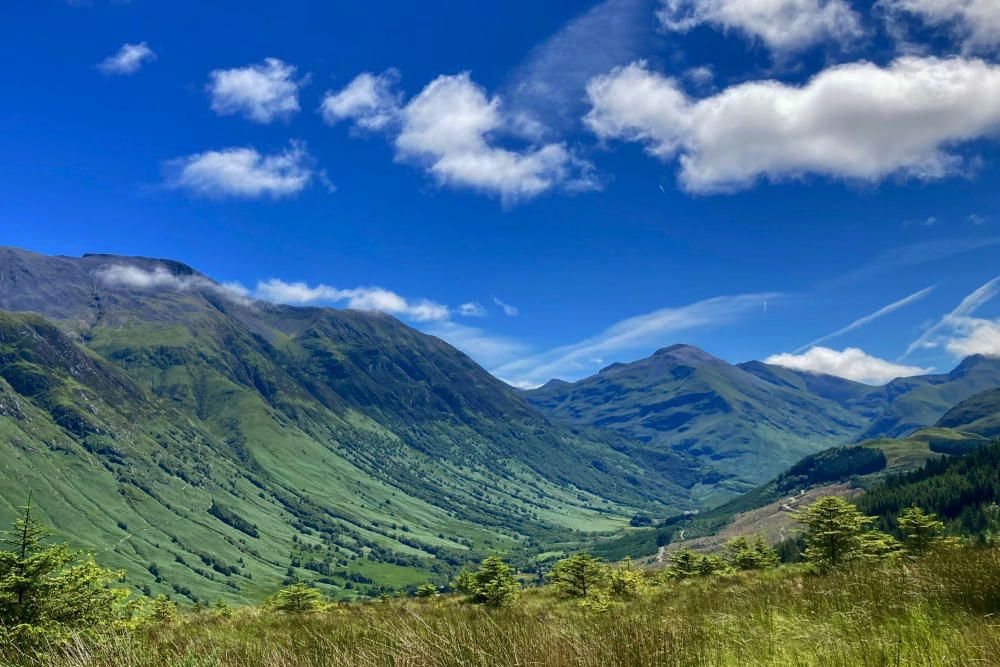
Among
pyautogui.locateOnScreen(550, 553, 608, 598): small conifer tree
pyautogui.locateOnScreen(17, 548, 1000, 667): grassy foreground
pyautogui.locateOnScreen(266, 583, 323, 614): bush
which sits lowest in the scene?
pyautogui.locateOnScreen(266, 583, 323, 614): bush

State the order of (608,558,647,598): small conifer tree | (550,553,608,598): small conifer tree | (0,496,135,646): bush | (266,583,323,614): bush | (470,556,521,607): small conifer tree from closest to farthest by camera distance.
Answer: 1. (0,496,135,646): bush
2. (470,556,521,607): small conifer tree
3. (608,558,647,598): small conifer tree
4. (266,583,323,614): bush
5. (550,553,608,598): small conifer tree

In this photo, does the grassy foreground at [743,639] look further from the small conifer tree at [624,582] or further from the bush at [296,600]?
the bush at [296,600]

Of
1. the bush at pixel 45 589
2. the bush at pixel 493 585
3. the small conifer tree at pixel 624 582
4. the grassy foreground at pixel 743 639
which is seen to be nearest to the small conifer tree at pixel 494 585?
the bush at pixel 493 585

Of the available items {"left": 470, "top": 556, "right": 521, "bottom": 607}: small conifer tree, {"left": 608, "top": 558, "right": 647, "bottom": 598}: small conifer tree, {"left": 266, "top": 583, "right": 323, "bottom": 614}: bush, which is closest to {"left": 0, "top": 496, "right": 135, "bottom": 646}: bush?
{"left": 266, "top": 583, "right": 323, "bottom": 614}: bush

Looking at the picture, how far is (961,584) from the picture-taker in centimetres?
811

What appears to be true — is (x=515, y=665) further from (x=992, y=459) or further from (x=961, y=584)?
(x=992, y=459)

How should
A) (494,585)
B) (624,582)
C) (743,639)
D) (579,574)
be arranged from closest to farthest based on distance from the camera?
(743,639) < (494,585) < (624,582) < (579,574)

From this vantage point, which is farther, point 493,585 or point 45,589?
point 493,585

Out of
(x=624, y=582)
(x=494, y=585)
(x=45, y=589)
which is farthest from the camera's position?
(x=624, y=582)

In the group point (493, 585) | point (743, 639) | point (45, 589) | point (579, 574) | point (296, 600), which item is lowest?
point (296, 600)

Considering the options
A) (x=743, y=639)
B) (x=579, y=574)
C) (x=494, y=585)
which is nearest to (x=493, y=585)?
(x=494, y=585)

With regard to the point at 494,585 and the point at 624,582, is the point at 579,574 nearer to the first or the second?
the point at 624,582

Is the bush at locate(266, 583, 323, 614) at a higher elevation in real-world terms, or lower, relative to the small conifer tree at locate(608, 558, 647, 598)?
lower

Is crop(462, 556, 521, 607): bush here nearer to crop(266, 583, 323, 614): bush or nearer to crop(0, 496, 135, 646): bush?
crop(266, 583, 323, 614): bush
